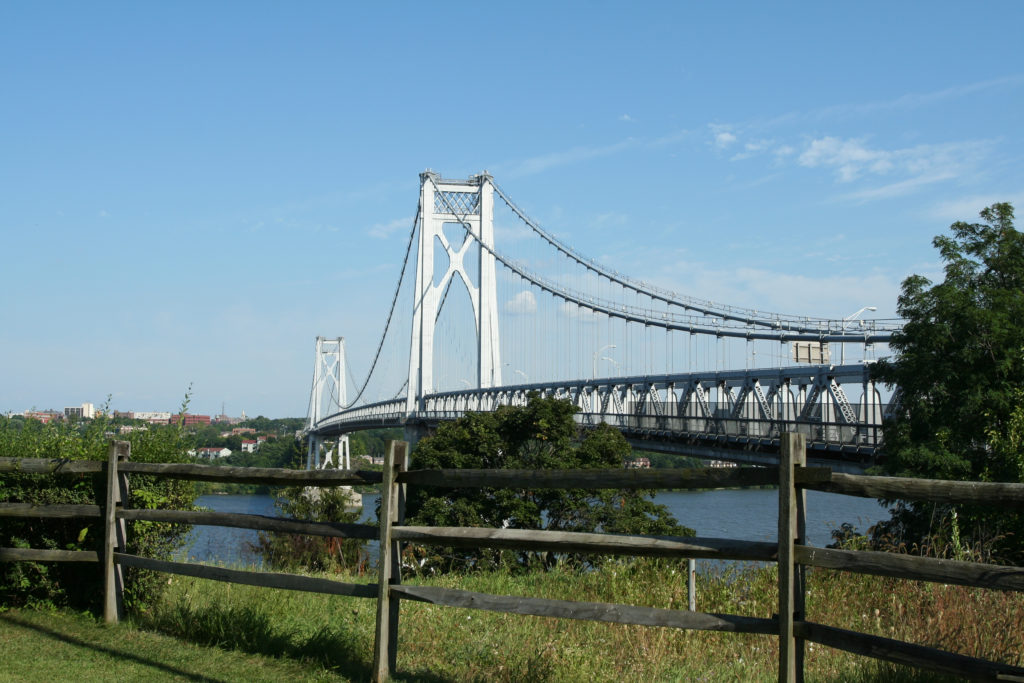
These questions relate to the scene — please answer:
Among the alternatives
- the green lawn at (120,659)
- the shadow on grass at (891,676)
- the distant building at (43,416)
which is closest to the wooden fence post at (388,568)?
the green lawn at (120,659)

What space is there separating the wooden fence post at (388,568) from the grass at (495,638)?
157 millimetres

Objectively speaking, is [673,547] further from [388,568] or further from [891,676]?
[388,568]

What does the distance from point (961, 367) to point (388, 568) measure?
18.4 meters

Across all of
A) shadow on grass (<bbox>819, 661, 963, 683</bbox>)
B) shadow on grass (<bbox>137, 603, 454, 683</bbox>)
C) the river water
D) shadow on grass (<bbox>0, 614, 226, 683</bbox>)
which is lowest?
the river water

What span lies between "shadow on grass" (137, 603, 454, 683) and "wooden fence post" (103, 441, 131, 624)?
0.71 feet

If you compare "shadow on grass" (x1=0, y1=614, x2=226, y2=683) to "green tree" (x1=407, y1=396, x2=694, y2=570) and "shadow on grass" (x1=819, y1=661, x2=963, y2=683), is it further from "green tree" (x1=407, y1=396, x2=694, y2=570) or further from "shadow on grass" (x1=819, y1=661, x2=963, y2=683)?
"green tree" (x1=407, y1=396, x2=694, y2=570)

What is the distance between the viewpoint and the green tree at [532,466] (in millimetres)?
19188

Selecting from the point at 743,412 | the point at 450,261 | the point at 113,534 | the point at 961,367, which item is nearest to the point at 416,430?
the point at 450,261

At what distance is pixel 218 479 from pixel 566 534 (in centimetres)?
279

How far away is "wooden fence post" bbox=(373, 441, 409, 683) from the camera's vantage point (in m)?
4.94

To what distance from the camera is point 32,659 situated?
541 centimetres

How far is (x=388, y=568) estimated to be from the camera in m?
5.03

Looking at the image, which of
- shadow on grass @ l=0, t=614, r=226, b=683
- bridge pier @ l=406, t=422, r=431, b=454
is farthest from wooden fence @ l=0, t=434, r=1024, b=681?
bridge pier @ l=406, t=422, r=431, b=454

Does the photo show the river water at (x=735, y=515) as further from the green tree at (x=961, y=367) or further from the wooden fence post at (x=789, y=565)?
the wooden fence post at (x=789, y=565)
